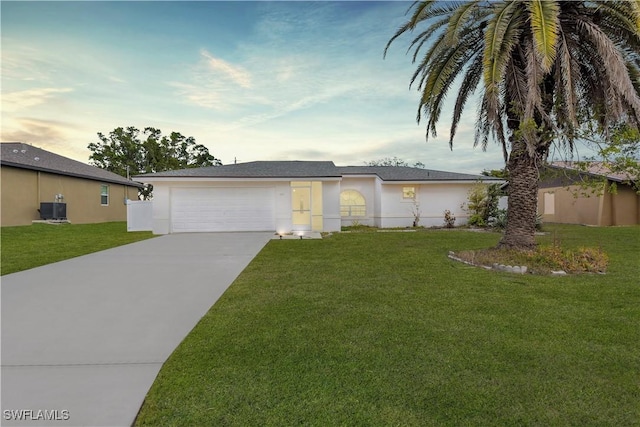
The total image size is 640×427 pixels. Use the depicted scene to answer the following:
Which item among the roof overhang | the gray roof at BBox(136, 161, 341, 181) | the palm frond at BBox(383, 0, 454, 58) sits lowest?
the gray roof at BBox(136, 161, 341, 181)

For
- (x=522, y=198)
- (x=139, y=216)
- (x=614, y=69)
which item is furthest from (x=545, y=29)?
(x=139, y=216)

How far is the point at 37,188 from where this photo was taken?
19109 mm

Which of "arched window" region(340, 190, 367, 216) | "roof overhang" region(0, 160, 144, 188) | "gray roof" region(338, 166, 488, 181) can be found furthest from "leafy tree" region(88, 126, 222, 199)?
"gray roof" region(338, 166, 488, 181)

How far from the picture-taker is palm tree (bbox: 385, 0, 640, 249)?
7520mm

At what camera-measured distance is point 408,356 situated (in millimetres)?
3441

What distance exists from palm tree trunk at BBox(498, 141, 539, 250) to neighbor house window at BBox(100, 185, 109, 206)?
26238mm

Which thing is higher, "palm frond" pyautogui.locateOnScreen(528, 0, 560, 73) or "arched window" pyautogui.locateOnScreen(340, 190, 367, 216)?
"palm frond" pyautogui.locateOnScreen(528, 0, 560, 73)

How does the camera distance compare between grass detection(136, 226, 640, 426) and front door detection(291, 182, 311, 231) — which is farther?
front door detection(291, 182, 311, 231)

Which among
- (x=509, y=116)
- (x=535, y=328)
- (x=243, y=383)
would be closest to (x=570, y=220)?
(x=509, y=116)

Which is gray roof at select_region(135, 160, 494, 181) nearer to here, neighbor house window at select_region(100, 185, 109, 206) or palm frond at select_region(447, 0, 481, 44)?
palm frond at select_region(447, 0, 481, 44)

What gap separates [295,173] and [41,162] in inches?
605

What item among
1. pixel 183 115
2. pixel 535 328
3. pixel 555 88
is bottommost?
pixel 535 328

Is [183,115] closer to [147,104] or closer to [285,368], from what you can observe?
[147,104]

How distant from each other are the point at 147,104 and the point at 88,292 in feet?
42.1
